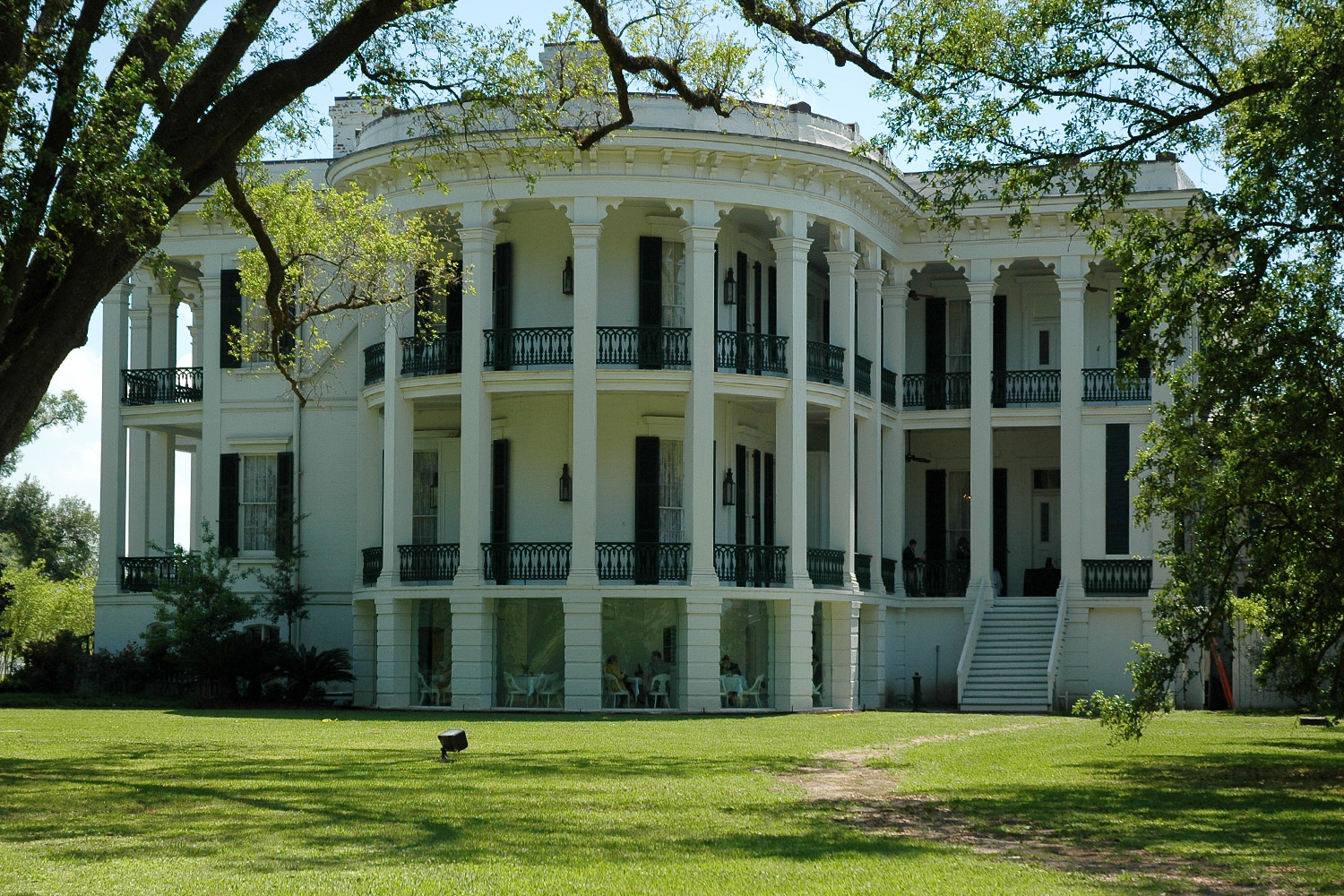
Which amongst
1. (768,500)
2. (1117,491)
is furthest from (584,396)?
(1117,491)

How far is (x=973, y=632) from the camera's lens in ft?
103

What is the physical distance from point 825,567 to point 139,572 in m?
14.8

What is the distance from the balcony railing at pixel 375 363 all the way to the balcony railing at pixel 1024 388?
12970 mm

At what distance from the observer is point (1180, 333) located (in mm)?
15297

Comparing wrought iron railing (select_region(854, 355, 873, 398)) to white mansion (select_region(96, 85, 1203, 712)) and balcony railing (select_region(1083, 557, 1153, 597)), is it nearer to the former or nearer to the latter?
white mansion (select_region(96, 85, 1203, 712))

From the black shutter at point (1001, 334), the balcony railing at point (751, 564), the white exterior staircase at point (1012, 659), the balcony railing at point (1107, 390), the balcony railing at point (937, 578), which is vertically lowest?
the white exterior staircase at point (1012, 659)

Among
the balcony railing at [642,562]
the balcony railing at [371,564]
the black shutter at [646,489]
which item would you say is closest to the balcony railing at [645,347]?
the black shutter at [646,489]

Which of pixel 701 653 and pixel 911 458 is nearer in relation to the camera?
pixel 701 653

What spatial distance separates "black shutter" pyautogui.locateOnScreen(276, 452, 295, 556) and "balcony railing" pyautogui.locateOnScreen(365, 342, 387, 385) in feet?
Answer: 9.32

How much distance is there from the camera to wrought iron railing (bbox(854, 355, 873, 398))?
31.6 m

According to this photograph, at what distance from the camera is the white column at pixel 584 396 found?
90.7 ft

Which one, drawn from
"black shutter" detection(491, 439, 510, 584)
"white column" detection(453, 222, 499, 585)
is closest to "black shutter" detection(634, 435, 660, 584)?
"black shutter" detection(491, 439, 510, 584)

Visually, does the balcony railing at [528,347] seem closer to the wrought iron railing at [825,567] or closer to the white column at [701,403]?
the white column at [701,403]

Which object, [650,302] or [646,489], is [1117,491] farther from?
[650,302]
